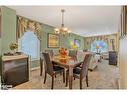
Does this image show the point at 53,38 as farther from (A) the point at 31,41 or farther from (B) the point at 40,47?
(A) the point at 31,41

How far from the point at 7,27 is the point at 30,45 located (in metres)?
1.90

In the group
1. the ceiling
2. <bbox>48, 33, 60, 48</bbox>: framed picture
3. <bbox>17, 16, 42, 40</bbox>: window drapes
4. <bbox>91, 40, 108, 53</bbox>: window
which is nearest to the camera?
the ceiling

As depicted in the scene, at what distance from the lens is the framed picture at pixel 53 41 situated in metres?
6.96

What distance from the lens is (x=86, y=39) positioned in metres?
13.3

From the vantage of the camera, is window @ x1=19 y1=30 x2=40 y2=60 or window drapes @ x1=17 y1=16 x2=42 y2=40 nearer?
window drapes @ x1=17 y1=16 x2=42 y2=40

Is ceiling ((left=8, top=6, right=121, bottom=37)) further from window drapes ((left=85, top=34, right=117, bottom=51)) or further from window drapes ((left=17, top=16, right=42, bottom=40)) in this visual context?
window drapes ((left=85, top=34, right=117, bottom=51))

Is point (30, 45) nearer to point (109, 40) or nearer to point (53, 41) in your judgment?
point (53, 41)

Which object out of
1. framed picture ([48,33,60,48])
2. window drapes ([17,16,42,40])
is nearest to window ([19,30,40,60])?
window drapes ([17,16,42,40])

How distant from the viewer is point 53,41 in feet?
23.9

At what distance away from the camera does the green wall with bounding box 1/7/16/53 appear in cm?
381

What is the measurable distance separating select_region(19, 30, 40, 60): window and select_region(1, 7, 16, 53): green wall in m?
1.01
